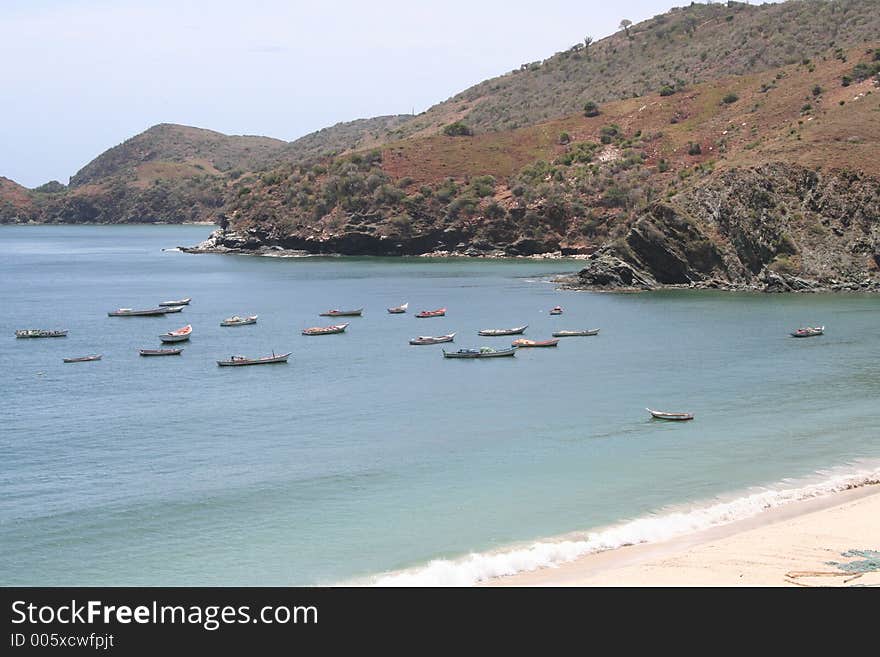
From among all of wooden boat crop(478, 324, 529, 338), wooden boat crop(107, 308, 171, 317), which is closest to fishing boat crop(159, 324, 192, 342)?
wooden boat crop(107, 308, 171, 317)

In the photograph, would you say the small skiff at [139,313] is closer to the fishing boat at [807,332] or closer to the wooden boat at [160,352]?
the wooden boat at [160,352]

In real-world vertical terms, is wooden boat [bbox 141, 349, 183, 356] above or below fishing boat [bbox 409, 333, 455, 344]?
→ below

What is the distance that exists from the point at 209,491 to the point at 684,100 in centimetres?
16791

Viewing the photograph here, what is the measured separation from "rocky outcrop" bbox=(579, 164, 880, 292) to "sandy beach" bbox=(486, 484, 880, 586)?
81.3 meters

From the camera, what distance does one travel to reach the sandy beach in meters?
30.1

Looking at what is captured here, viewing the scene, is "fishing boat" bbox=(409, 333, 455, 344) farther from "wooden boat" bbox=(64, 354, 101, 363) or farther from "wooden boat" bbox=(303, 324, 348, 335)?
"wooden boat" bbox=(64, 354, 101, 363)

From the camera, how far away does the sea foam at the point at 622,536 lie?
32.4m

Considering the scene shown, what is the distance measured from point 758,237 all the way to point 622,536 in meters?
88.5

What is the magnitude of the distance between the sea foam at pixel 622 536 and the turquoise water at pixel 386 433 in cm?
84

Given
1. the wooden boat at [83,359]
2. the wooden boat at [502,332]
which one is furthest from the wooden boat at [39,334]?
the wooden boat at [502,332]

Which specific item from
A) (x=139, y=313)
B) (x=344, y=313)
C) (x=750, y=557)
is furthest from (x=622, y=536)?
(x=139, y=313)

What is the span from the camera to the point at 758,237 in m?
117

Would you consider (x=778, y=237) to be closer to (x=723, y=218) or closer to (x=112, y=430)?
(x=723, y=218)
